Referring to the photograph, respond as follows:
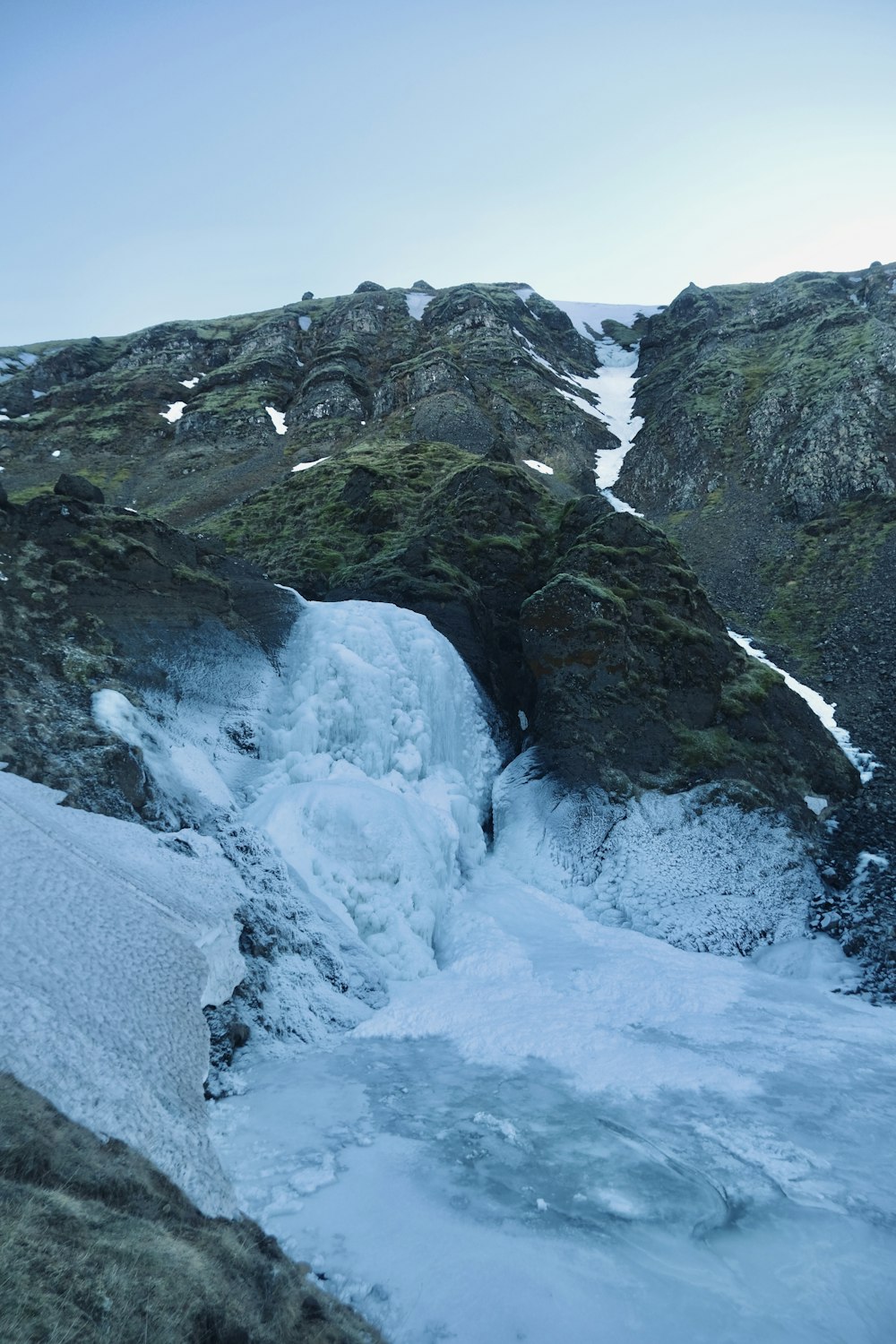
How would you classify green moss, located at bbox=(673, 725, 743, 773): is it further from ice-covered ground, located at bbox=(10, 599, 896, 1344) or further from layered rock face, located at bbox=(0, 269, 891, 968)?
ice-covered ground, located at bbox=(10, 599, 896, 1344)

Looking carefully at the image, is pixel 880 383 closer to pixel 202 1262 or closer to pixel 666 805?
pixel 666 805

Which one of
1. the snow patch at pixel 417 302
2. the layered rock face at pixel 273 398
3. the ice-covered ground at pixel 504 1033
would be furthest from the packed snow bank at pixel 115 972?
the snow patch at pixel 417 302

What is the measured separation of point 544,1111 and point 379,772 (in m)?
12.0

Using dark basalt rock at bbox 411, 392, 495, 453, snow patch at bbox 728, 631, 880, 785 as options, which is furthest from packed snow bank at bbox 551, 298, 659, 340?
snow patch at bbox 728, 631, 880, 785

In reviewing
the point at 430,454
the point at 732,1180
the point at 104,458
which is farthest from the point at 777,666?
the point at 104,458

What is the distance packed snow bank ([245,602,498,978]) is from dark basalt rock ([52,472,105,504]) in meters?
7.98

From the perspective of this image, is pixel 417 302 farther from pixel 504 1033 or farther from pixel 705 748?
pixel 504 1033

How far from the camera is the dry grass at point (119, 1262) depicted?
14.1 feet

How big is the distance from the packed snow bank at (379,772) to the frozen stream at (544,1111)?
96 mm

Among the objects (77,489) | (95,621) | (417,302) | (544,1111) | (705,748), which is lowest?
(544,1111)

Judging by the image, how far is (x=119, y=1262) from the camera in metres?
4.93

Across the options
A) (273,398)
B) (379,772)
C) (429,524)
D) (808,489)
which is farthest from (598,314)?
(379,772)

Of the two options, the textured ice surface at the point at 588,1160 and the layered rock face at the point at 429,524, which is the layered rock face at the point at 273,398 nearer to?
the layered rock face at the point at 429,524

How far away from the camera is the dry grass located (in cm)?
430
